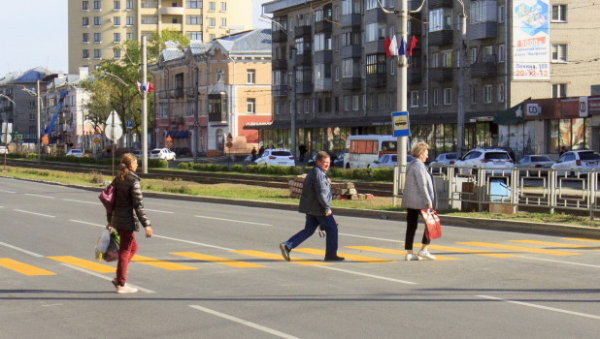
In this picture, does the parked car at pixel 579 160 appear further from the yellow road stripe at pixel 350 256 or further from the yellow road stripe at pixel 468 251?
the yellow road stripe at pixel 350 256

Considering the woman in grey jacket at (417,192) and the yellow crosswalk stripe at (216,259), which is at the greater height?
the woman in grey jacket at (417,192)

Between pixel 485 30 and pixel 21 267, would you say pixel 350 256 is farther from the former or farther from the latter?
pixel 485 30

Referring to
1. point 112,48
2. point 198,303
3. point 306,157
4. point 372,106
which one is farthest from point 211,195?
point 112,48

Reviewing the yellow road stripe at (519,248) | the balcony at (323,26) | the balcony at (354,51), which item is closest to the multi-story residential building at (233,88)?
the balcony at (323,26)

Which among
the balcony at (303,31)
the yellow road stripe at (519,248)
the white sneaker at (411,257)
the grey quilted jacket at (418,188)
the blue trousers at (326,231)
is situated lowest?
the yellow road stripe at (519,248)

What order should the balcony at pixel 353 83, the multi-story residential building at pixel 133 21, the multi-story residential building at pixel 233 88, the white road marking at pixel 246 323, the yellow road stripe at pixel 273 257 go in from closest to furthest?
the white road marking at pixel 246 323 → the yellow road stripe at pixel 273 257 → the balcony at pixel 353 83 → the multi-story residential building at pixel 233 88 → the multi-story residential building at pixel 133 21

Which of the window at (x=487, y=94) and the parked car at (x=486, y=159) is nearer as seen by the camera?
the parked car at (x=486, y=159)

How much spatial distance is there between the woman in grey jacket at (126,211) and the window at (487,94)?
52989 mm

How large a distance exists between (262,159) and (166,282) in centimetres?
5088

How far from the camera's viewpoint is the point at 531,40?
58.9 meters

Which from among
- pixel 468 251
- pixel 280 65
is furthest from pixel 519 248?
pixel 280 65

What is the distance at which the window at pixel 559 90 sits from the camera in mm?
60812

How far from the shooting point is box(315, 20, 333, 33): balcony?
80.6 m

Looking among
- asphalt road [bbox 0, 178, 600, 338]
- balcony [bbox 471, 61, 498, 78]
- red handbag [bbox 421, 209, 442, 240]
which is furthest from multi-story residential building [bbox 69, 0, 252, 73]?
red handbag [bbox 421, 209, 442, 240]
